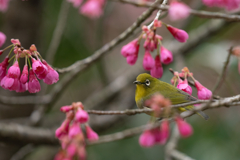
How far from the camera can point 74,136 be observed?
45.6 inches

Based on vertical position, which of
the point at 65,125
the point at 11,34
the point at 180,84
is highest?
the point at 11,34

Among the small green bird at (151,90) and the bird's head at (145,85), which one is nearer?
the small green bird at (151,90)

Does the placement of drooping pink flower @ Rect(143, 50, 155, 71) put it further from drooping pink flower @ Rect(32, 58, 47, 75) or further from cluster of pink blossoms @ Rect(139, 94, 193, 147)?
drooping pink flower @ Rect(32, 58, 47, 75)

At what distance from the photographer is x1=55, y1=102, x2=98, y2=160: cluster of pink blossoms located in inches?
43.0

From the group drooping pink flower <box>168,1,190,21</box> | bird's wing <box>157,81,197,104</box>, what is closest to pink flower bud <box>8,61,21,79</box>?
drooping pink flower <box>168,1,190,21</box>

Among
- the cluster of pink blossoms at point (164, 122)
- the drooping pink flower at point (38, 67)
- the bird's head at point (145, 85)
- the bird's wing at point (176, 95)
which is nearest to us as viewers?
the cluster of pink blossoms at point (164, 122)

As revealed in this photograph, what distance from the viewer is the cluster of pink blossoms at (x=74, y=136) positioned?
1093 millimetres

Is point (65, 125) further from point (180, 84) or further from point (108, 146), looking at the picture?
point (108, 146)

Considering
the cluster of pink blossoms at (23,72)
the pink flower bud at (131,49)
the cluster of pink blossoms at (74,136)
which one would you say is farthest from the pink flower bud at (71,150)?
the pink flower bud at (131,49)

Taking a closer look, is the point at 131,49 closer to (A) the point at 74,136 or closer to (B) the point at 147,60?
(B) the point at 147,60

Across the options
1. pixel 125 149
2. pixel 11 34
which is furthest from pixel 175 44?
pixel 11 34

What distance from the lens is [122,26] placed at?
6.40 m

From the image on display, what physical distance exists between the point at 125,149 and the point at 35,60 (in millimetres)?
3427

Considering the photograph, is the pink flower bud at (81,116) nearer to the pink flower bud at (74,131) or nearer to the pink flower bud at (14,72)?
the pink flower bud at (74,131)
